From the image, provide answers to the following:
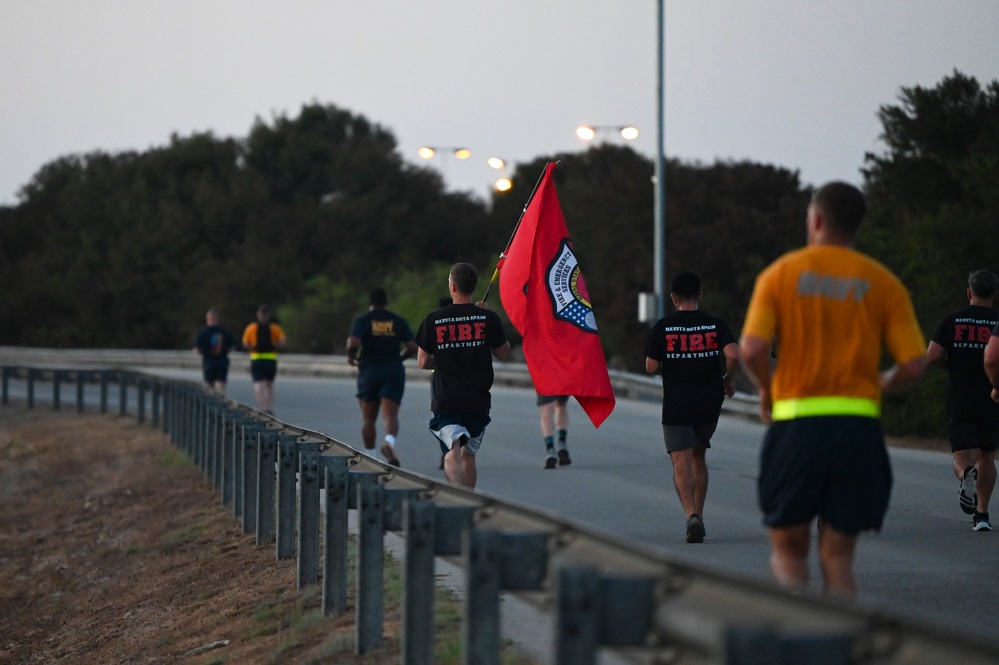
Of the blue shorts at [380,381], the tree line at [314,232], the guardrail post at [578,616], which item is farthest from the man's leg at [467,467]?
the tree line at [314,232]

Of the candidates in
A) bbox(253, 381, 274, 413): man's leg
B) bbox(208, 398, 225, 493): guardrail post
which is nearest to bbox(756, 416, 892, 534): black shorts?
bbox(208, 398, 225, 493): guardrail post

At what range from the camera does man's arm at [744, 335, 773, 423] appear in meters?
6.00

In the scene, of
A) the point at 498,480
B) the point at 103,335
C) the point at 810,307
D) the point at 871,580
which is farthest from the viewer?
the point at 103,335

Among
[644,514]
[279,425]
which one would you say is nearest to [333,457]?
[279,425]

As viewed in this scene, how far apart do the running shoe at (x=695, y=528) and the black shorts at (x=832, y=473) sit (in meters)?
5.40

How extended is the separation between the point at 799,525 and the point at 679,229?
53004mm

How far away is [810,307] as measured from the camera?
596 cm

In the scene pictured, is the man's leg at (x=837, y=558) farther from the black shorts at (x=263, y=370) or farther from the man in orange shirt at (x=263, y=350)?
the black shorts at (x=263, y=370)

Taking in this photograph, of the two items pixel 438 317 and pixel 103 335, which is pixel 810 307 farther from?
pixel 103 335

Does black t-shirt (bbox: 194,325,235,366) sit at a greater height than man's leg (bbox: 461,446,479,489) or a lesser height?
greater

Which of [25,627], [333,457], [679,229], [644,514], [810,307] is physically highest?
[679,229]

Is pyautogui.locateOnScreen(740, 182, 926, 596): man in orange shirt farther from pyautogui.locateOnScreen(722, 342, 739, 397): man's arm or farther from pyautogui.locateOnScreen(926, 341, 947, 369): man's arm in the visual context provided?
pyautogui.locateOnScreen(926, 341, 947, 369): man's arm

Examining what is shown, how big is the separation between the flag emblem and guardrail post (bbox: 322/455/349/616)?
4382 millimetres

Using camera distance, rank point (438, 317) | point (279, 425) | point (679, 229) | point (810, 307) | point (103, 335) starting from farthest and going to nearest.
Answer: point (103, 335) < point (679, 229) < point (279, 425) < point (438, 317) < point (810, 307)
